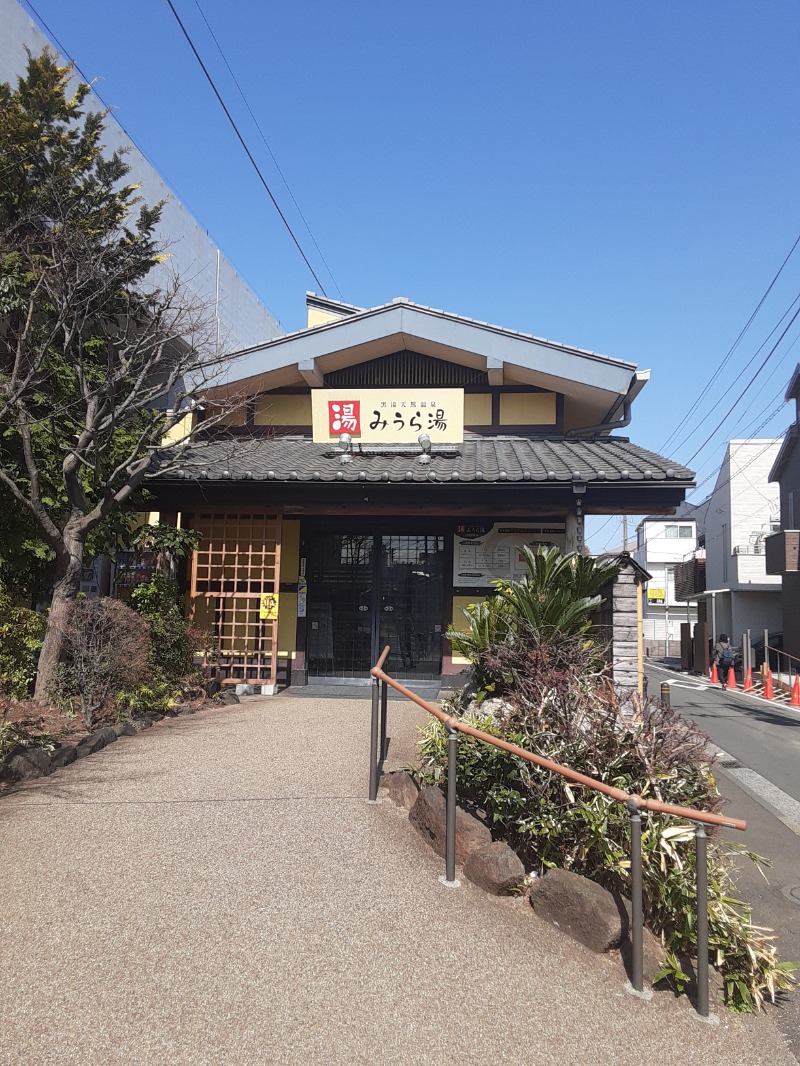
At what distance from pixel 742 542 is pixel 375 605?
28.7 meters

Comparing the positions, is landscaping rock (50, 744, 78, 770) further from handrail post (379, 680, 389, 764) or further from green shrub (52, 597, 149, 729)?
handrail post (379, 680, 389, 764)

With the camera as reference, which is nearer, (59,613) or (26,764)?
(26,764)

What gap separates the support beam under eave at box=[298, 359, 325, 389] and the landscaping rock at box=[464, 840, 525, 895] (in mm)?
9009

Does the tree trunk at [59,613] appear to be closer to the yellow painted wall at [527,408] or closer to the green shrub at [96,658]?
the green shrub at [96,658]

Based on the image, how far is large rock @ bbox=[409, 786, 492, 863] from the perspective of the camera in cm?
451

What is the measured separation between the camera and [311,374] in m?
12.2

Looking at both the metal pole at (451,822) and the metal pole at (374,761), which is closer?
the metal pole at (451,822)

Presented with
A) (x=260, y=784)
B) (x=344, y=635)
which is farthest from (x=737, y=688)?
(x=260, y=784)

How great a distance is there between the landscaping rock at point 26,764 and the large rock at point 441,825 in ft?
9.54

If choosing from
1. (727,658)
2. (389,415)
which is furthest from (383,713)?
(727,658)

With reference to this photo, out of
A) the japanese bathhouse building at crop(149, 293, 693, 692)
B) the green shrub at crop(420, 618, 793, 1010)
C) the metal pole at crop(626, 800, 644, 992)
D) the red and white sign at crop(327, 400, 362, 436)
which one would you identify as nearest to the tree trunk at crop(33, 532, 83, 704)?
the japanese bathhouse building at crop(149, 293, 693, 692)

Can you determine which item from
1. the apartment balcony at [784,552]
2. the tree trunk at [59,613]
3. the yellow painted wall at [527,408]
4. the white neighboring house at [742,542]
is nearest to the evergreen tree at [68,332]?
the tree trunk at [59,613]

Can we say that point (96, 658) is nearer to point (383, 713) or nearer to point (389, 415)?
point (383, 713)

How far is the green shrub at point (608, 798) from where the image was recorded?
12.5ft
